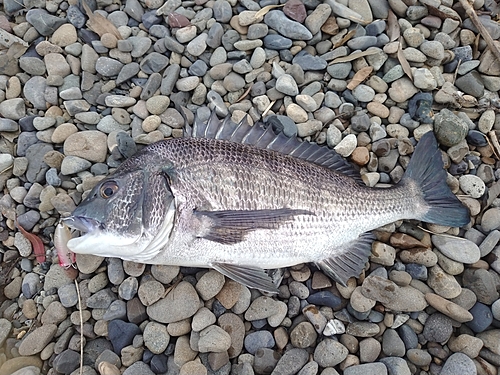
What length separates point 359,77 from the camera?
3291mm

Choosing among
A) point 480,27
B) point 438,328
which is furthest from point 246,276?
point 480,27

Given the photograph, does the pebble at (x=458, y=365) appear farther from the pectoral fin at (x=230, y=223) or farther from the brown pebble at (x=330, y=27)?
the brown pebble at (x=330, y=27)

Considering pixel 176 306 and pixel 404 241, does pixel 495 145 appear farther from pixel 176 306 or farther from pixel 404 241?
pixel 176 306

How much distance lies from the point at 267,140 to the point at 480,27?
2.33 metres

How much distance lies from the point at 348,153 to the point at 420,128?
70 centimetres

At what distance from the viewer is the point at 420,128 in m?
3.21

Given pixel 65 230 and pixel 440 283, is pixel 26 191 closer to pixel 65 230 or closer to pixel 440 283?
pixel 65 230

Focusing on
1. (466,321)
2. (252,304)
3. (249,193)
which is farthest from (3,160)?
(466,321)

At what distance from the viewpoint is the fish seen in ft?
7.86

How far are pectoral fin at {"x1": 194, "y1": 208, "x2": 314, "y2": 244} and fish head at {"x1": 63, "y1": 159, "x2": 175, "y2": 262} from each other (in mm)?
231

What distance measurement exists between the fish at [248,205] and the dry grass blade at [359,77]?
73 cm

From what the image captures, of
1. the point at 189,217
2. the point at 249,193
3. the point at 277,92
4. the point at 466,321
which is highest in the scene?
the point at 277,92

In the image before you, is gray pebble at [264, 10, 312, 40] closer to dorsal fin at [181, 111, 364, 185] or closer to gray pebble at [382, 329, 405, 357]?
dorsal fin at [181, 111, 364, 185]

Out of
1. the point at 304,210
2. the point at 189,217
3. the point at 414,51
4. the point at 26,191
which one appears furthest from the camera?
the point at 414,51
